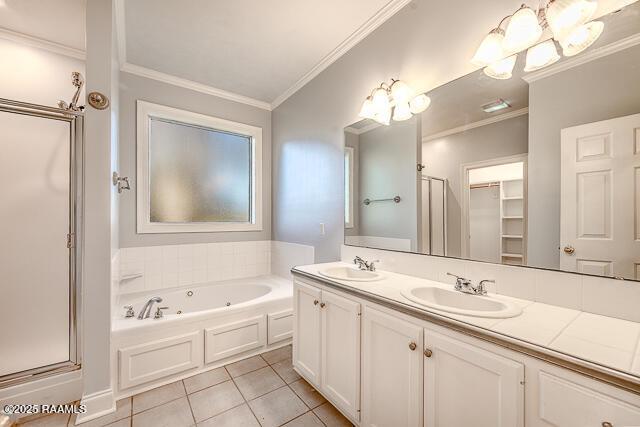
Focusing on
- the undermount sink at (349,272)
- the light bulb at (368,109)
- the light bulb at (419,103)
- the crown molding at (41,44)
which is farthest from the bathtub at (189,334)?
the crown molding at (41,44)

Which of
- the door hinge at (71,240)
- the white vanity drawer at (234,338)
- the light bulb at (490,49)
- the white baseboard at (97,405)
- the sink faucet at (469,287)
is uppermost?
the light bulb at (490,49)

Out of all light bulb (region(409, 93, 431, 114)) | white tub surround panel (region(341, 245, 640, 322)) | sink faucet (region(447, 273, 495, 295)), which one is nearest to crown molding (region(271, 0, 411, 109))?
light bulb (region(409, 93, 431, 114))

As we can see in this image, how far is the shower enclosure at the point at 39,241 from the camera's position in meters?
1.84

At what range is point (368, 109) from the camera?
1996 mm

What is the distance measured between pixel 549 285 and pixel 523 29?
1161mm

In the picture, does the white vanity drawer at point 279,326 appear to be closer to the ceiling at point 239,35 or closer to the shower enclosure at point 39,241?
the shower enclosure at point 39,241

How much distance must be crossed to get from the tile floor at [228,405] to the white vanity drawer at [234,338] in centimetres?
14

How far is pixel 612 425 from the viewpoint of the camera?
2.17ft

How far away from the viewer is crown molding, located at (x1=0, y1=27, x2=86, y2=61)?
75.7 inches

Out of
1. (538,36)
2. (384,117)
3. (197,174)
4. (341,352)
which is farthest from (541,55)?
(197,174)

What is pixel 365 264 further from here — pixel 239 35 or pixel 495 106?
pixel 239 35

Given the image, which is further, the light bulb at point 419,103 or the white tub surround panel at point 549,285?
the light bulb at point 419,103

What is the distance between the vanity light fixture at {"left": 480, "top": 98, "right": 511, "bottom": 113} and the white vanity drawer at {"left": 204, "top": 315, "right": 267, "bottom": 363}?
2.27 metres

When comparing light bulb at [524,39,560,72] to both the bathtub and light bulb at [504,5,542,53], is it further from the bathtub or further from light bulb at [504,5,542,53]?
the bathtub
